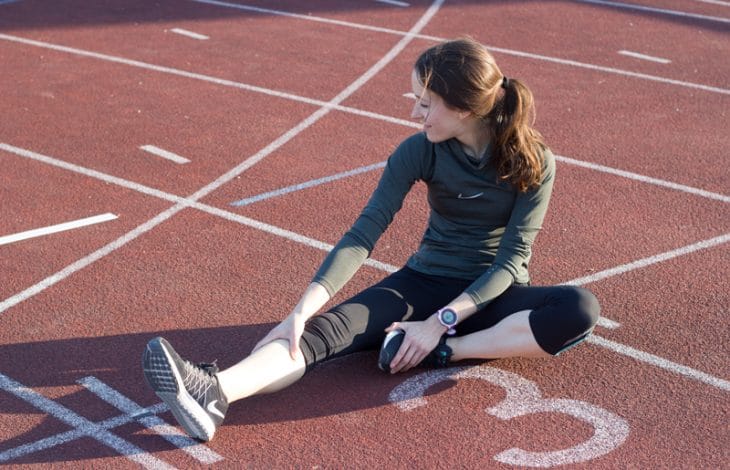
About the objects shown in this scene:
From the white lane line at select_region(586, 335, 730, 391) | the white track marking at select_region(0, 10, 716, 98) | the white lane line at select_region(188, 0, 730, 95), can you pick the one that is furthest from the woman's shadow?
the white lane line at select_region(188, 0, 730, 95)

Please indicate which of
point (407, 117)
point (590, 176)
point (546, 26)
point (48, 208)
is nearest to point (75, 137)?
point (48, 208)

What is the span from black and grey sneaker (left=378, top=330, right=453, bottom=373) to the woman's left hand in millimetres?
28

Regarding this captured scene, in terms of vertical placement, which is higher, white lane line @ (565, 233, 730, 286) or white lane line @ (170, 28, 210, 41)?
white lane line @ (565, 233, 730, 286)

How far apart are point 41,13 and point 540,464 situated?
11.0 m

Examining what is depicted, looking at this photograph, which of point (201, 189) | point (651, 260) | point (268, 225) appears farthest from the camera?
point (201, 189)

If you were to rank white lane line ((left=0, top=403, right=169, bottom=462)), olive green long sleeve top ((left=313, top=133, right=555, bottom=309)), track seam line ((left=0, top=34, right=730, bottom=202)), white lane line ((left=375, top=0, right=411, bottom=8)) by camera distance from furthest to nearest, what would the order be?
white lane line ((left=375, top=0, right=411, bottom=8)), track seam line ((left=0, top=34, right=730, bottom=202)), olive green long sleeve top ((left=313, top=133, right=555, bottom=309)), white lane line ((left=0, top=403, right=169, bottom=462))

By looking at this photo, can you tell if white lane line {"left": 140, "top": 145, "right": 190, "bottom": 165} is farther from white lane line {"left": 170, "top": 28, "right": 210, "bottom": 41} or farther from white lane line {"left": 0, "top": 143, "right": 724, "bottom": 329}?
white lane line {"left": 170, "top": 28, "right": 210, "bottom": 41}

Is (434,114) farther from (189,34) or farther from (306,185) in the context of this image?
(189,34)

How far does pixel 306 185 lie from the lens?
7.43m

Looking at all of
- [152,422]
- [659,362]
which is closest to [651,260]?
[659,362]

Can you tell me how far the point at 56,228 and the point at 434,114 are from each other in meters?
3.01

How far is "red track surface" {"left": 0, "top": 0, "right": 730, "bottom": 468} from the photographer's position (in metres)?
4.38

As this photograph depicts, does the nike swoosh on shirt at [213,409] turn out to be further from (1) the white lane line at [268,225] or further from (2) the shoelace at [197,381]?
(1) the white lane line at [268,225]

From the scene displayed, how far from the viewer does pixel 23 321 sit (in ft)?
17.6
